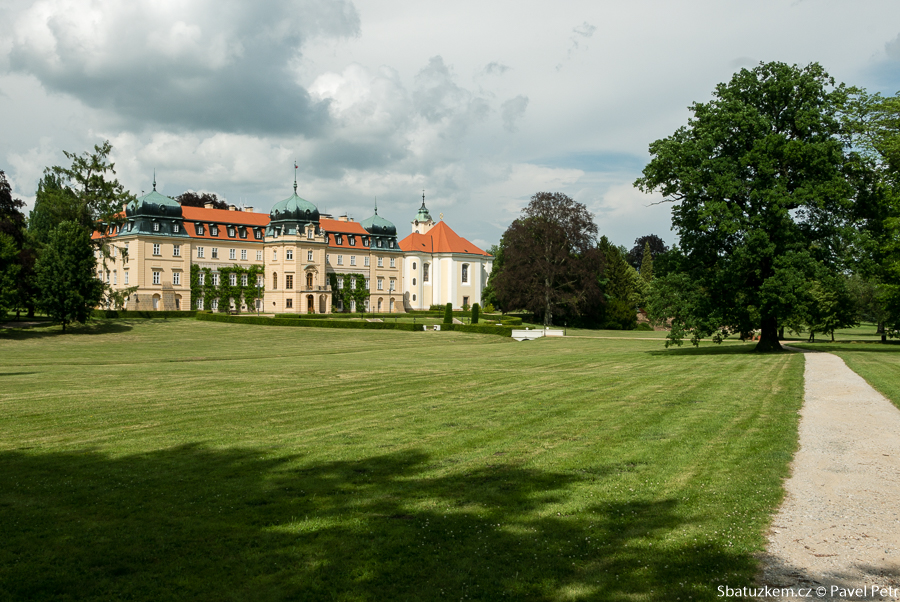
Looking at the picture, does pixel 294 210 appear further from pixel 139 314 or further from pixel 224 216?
pixel 139 314

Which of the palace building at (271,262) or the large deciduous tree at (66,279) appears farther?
the palace building at (271,262)

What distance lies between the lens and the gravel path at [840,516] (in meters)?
4.65

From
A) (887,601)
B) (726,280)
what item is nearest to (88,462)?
(887,601)

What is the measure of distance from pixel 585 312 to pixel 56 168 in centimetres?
5138

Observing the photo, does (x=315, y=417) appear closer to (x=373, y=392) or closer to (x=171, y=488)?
(x=373, y=392)

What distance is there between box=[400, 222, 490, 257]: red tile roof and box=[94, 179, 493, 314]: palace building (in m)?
0.38

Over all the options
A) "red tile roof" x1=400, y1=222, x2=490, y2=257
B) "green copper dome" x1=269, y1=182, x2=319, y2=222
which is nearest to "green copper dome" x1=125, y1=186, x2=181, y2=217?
"green copper dome" x1=269, y1=182, x2=319, y2=222

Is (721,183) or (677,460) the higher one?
(721,183)

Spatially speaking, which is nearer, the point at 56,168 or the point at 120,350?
the point at 120,350

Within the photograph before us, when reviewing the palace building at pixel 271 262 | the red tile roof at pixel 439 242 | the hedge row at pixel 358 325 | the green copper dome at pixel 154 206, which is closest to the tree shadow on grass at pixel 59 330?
the hedge row at pixel 358 325

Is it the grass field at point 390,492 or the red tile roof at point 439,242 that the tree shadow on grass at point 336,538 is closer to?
the grass field at point 390,492

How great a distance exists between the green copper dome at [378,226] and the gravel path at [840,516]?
79.6 m

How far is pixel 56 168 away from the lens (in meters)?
54.6

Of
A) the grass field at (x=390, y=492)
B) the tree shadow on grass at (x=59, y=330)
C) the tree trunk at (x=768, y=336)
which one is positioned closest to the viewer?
the grass field at (x=390, y=492)
